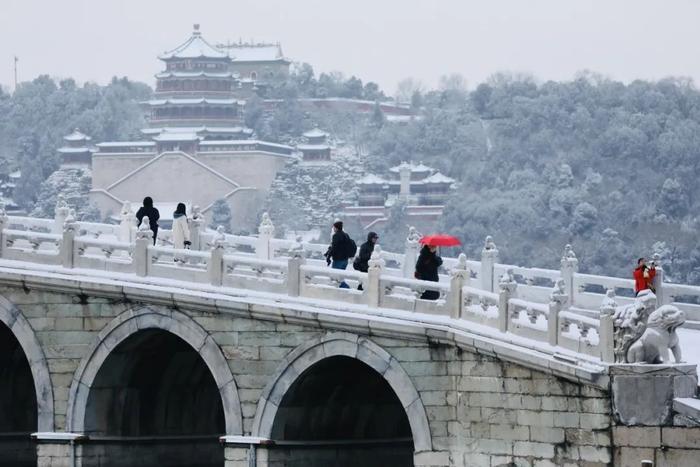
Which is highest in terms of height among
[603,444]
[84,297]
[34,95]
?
[34,95]

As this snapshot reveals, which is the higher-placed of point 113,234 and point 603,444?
point 113,234

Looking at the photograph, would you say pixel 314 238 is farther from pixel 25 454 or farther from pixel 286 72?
pixel 25 454

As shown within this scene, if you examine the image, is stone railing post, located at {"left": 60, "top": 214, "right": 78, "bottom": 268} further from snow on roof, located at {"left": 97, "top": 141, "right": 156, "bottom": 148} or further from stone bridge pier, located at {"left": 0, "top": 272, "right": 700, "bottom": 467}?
snow on roof, located at {"left": 97, "top": 141, "right": 156, "bottom": 148}

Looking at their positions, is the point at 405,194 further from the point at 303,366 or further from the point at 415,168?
the point at 303,366

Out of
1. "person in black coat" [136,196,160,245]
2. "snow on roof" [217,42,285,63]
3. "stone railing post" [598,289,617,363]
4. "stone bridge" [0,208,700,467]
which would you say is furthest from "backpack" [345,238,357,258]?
"snow on roof" [217,42,285,63]

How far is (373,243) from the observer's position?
97.6 feet

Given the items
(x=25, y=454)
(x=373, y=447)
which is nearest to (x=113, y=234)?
(x=25, y=454)

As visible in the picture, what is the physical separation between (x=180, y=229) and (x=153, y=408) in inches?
98.6

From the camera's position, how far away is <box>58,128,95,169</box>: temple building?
15175cm

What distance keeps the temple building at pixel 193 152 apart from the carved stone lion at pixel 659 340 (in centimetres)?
11178

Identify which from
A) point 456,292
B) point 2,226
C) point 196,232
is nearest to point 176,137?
point 196,232

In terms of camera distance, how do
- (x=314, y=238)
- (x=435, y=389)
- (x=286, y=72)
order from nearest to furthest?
(x=435, y=389), (x=314, y=238), (x=286, y=72)

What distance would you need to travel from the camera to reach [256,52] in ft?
587

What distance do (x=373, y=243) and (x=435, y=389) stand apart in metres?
2.83
